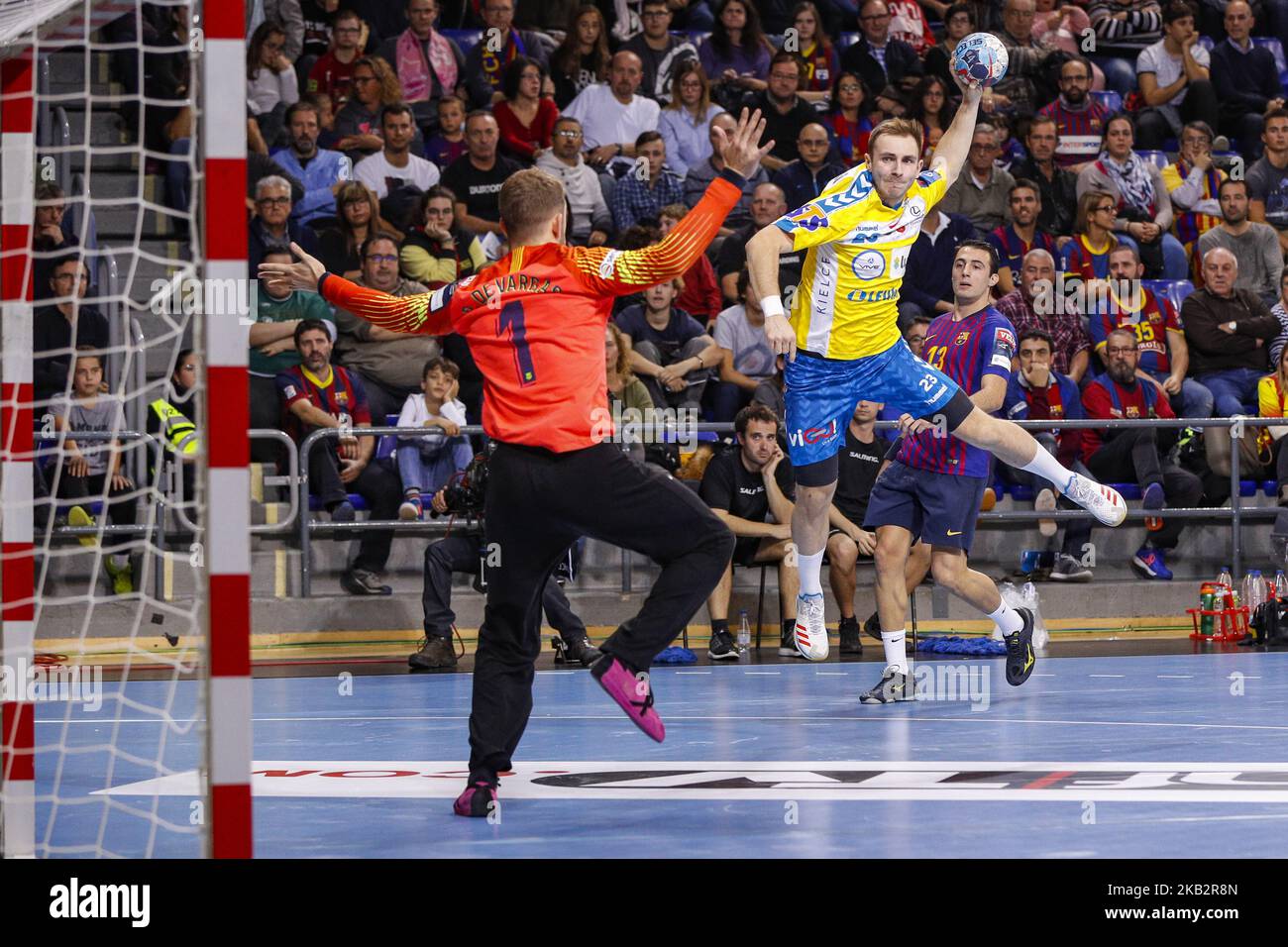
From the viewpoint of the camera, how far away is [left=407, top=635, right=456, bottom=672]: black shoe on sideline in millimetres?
11836

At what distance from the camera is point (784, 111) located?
674 inches

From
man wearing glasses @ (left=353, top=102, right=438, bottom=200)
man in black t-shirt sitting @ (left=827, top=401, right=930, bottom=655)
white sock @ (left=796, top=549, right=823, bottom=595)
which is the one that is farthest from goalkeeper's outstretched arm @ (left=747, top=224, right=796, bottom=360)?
man wearing glasses @ (left=353, top=102, right=438, bottom=200)

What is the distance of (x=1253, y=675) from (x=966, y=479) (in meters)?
2.49

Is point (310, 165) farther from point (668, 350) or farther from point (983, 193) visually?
point (983, 193)

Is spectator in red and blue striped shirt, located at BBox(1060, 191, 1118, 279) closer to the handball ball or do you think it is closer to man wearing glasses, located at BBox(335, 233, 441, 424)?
man wearing glasses, located at BBox(335, 233, 441, 424)

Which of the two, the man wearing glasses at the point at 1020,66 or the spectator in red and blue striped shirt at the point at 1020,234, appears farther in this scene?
the man wearing glasses at the point at 1020,66

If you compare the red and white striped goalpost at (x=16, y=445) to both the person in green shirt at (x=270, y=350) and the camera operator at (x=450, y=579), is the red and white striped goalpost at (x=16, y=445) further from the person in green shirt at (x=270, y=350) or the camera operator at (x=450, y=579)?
the person in green shirt at (x=270, y=350)

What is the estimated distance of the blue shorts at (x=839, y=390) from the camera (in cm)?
904

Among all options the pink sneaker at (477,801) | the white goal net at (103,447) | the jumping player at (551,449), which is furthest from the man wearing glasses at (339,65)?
the pink sneaker at (477,801)

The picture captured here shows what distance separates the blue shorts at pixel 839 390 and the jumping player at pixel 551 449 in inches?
106

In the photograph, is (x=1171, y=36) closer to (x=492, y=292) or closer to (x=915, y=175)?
(x=915, y=175)

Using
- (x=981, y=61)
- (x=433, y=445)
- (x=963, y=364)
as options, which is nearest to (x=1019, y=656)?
(x=963, y=364)

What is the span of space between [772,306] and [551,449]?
234cm
